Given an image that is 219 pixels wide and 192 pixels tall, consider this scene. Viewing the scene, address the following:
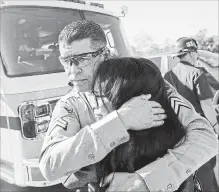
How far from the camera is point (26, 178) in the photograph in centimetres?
262

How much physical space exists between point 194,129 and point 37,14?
240cm

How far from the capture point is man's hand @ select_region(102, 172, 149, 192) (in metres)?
1.16

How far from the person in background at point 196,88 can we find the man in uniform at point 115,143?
174cm

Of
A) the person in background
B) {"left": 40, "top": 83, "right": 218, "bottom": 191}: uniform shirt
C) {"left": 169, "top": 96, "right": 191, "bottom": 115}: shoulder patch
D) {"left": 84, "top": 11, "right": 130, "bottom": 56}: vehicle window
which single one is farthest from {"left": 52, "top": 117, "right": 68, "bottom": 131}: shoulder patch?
{"left": 84, "top": 11, "right": 130, "bottom": 56}: vehicle window

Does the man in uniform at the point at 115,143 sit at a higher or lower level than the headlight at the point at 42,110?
Result: higher

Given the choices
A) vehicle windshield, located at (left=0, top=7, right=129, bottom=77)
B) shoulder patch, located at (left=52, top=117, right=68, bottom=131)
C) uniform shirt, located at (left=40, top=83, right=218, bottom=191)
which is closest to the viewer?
uniform shirt, located at (left=40, top=83, right=218, bottom=191)

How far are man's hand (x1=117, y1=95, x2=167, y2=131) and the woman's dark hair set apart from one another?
31 mm

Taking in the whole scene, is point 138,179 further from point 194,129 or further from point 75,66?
point 75,66

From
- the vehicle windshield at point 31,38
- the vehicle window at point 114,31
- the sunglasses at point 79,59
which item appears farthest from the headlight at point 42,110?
the vehicle window at point 114,31

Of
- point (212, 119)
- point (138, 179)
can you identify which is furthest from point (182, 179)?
Result: point (212, 119)

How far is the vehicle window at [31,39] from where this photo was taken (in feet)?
9.37

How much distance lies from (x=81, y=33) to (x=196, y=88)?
6.32ft

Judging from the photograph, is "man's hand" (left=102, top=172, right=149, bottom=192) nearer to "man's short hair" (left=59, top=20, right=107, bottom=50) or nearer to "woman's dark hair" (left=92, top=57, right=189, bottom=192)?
"woman's dark hair" (left=92, top=57, right=189, bottom=192)

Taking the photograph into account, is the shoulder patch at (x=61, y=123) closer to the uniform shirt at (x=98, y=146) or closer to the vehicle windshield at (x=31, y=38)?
the uniform shirt at (x=98, y=146)
